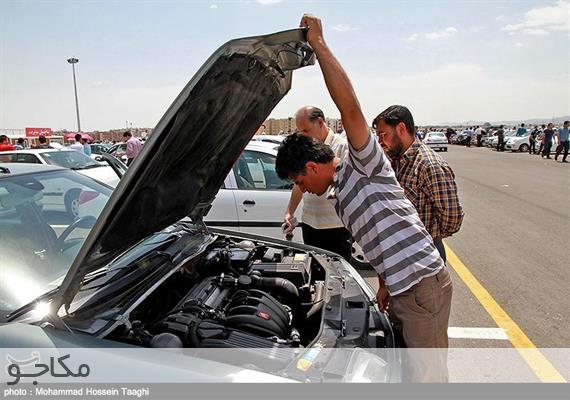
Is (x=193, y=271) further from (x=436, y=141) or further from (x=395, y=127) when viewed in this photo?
(x=436, y=141)

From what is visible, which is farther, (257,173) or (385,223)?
(257,173)

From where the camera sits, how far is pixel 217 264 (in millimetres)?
2691

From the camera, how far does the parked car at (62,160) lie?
895 cm

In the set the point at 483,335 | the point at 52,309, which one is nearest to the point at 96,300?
the point at 52,309

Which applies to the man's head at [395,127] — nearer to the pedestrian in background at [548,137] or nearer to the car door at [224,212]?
the car door at [224,212]

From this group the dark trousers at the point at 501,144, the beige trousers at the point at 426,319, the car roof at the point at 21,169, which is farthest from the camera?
the dark trousers at the point at 501,144

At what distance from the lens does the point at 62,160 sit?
9.44m

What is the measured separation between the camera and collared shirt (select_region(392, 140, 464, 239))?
2.93 m

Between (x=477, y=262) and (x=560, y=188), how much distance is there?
794 centimetres

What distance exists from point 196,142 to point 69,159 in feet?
28.8

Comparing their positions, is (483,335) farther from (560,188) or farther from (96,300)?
(560,188)

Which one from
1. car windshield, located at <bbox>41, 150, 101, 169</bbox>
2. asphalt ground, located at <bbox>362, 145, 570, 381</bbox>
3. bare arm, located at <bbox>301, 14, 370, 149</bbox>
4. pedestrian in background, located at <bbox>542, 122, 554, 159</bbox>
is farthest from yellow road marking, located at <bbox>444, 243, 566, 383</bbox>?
pedestrian in background, located at <bbox>542, 122, 554, 159</bbox>

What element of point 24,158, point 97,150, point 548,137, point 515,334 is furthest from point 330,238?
point 548,137

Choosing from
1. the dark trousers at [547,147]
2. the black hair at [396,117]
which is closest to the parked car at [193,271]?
the black hair at [396,117]
